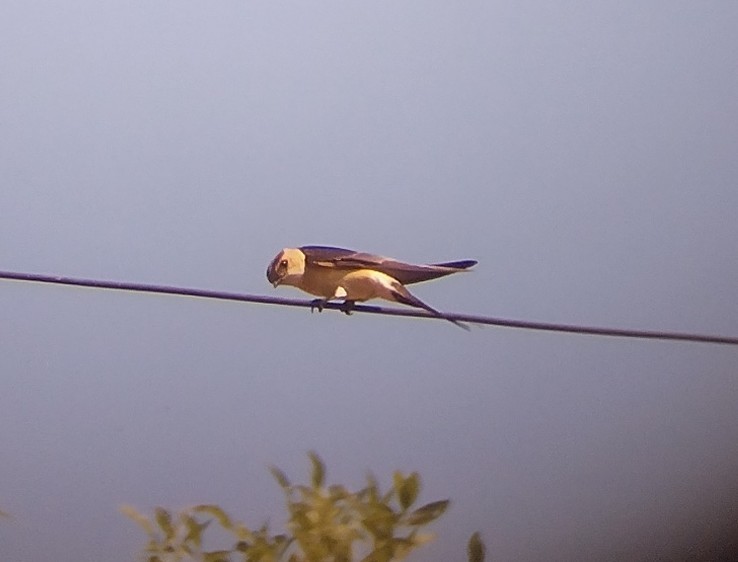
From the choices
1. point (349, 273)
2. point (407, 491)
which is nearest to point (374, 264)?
point (349, 273)

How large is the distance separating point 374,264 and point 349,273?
2 cm

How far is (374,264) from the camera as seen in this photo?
0.66 meters

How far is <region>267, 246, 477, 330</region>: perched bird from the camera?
0.65m

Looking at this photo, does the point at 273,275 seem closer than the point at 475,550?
No

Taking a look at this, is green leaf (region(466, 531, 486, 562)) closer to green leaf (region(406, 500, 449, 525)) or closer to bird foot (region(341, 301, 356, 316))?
green leaf (region(406, 500, 449, 525))

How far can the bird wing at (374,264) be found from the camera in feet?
2.15

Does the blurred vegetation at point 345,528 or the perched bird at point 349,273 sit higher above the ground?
the perched bird at point 349,273

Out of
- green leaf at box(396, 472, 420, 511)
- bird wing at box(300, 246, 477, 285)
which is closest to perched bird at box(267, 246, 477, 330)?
bird wing at box(300, 246, 477, 285)

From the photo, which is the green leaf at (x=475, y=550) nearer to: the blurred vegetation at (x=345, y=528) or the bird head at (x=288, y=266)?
the blurred vegetation at (x=345, y=528)

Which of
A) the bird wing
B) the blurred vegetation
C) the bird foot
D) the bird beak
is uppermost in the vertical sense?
the bird wing

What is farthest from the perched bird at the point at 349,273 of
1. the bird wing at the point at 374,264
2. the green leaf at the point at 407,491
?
the green leaf at the point at 407,491

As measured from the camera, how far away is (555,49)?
2.72ft

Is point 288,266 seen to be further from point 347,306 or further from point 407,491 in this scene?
point 407,491

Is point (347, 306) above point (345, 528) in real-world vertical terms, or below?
above
